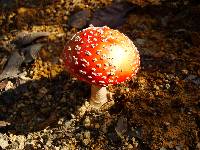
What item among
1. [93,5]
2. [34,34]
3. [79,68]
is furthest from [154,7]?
[79,68]

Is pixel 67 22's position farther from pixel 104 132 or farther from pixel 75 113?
pixel 104 132

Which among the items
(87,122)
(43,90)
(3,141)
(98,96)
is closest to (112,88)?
(98,96)

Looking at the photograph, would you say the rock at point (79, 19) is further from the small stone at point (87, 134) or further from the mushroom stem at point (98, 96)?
the small stone at point (87, 134)

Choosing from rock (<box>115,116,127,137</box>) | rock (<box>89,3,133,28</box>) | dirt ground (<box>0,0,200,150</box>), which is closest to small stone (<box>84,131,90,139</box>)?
dirt ground (<box>0,0,200,150</box>)

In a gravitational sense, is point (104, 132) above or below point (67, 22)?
below

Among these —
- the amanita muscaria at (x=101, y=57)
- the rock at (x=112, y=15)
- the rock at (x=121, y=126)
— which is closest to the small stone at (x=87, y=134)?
the rock at (x=121, y=126)

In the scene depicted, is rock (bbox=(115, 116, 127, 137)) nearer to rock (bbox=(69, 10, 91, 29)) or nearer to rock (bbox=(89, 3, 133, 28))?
rock (bbox=(89, 3, 133, 28))
